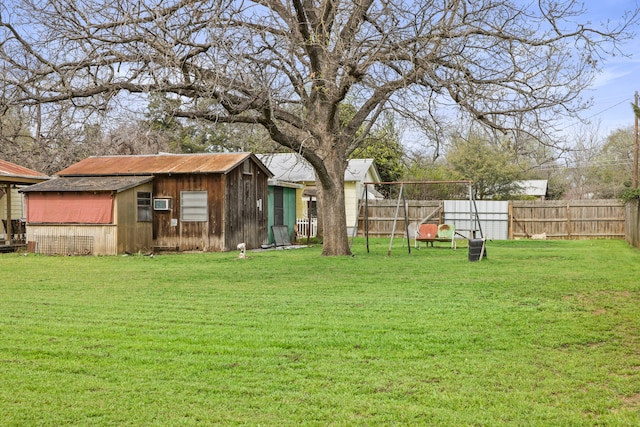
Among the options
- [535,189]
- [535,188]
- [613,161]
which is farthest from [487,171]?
[613,161]

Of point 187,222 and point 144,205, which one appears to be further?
Result: point 187,222

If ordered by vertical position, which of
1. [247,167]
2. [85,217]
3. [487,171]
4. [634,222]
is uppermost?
[487,171]

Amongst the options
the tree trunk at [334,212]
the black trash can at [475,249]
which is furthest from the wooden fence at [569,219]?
the black trash can at [475,249]

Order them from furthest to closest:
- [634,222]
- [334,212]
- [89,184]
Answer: [634,222] < [89,184] < [334,212]

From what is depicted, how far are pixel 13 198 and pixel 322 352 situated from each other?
2169cm

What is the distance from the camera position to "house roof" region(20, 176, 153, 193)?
19609 millimetres

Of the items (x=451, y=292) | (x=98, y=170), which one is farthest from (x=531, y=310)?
(x=98, y=170)

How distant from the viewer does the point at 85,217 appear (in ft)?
64.5

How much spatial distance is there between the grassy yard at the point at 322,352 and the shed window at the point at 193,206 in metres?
9.42

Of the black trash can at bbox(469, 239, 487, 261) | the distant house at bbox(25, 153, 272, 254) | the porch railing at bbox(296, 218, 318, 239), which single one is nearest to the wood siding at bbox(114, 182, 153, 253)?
the distant house at bbox(25, 153, 272, 254)

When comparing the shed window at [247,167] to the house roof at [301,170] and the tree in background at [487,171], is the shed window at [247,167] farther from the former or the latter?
the tree in background at [487,171]

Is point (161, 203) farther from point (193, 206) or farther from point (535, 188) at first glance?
point (535, 188)

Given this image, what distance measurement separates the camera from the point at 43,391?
4.96 m

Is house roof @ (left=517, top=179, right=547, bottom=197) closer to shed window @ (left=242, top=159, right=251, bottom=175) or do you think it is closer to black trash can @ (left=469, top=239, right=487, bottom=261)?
shed window @ (left=242, top=159, right=251, bottom=175)
